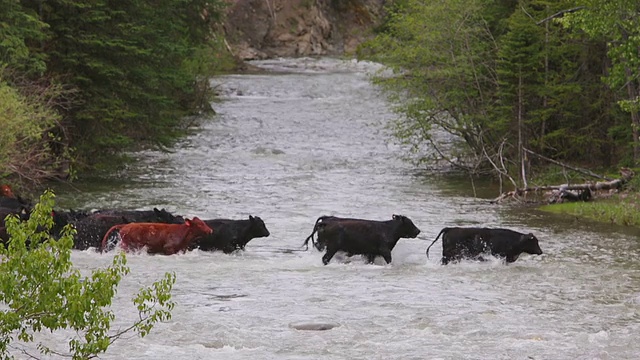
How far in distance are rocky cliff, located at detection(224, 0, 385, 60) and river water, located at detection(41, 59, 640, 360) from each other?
4998cm

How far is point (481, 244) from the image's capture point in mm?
18281

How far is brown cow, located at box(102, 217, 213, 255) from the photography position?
1855cm

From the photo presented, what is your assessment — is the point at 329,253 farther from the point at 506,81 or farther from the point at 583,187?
the point at 506,81

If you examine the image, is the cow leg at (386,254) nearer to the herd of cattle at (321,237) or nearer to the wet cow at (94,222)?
the herd of cattle at (321,237)

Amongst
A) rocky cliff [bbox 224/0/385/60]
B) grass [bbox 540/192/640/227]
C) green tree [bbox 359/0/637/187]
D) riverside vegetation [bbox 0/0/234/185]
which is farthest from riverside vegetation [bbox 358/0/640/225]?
rocky cliff [bbox 224/0/385/60]

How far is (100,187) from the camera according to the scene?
29.9 metres

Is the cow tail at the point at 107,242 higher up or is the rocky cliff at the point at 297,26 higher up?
the rocky cliff at the point at 297,26

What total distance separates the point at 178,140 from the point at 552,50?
54.3ft

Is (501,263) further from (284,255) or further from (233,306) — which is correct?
(233,306)

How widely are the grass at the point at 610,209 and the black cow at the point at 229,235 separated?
8619 millimetres

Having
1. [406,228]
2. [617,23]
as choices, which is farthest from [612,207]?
[406,228]

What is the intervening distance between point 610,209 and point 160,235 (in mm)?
10888

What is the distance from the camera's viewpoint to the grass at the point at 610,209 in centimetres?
2373

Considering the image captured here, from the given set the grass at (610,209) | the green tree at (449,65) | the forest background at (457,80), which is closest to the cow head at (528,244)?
the grass at (610,209)
